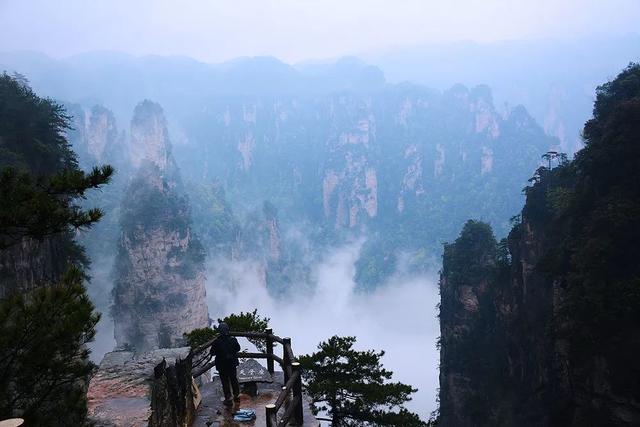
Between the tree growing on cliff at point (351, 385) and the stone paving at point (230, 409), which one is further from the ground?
the stone paving at point (230, 409)

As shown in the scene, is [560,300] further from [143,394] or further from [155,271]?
[155,271]

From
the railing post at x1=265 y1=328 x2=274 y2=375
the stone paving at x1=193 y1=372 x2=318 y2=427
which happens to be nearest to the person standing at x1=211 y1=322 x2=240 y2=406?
the stone paving at x1=193 y1=372 x2=318 y2=427

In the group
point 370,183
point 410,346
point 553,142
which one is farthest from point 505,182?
point 410,346

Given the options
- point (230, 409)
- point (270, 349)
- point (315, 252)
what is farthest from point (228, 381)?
point (315, 252)

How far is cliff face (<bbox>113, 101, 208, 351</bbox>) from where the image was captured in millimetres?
47219

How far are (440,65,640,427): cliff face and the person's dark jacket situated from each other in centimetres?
1156

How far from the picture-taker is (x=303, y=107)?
158500mm

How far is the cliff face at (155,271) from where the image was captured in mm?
47219

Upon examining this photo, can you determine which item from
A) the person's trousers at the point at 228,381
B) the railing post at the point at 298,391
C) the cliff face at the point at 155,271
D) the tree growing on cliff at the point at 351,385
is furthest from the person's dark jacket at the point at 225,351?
the cliff face at the point at 155,271

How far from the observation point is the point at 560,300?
19203mm

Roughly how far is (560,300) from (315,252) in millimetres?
94155

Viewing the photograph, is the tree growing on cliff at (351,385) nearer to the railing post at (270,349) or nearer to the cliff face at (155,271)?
the railing post at (270,349)

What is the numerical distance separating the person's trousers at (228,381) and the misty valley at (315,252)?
0.18 ft

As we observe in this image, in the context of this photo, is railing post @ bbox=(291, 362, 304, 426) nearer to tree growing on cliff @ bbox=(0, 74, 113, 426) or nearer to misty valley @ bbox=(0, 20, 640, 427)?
misty valley @ bbox=(0, 20, 640, 427)
